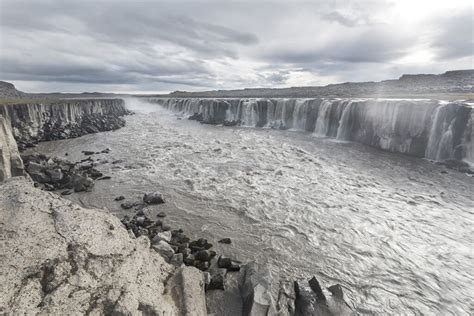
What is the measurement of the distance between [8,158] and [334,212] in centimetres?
1270

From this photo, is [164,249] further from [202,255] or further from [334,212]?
[334,212]

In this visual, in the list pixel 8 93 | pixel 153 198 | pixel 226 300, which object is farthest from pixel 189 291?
pixel 8 93

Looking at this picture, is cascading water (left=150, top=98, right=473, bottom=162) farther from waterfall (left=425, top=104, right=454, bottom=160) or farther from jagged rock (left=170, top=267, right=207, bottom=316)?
jagged rock (left=170, top=267, right=207, bottom=316)

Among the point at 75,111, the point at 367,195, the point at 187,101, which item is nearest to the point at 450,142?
the point at 367,195

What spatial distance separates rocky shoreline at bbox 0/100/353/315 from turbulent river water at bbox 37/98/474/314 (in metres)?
1.17

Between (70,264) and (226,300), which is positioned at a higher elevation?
(70,264)

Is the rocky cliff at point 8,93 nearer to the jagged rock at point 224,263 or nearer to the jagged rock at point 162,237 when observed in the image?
the jagged rock at point 162,237

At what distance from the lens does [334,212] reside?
34.9ft

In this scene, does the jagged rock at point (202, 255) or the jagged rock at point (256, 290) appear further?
the jagged rock at point (202, 255)

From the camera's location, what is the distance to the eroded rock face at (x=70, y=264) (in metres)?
3.97

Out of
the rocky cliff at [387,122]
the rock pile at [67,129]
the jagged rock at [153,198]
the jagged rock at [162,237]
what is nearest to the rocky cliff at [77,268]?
the jagged rock at [162,237]

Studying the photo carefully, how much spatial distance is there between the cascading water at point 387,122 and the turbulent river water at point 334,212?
1.84m

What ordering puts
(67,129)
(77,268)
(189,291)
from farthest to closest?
(67,129), (189,291), (77,268)

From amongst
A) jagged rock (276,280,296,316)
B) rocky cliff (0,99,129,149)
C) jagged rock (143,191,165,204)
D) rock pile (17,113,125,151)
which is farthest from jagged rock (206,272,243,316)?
rock pile (17,113,125,151)
